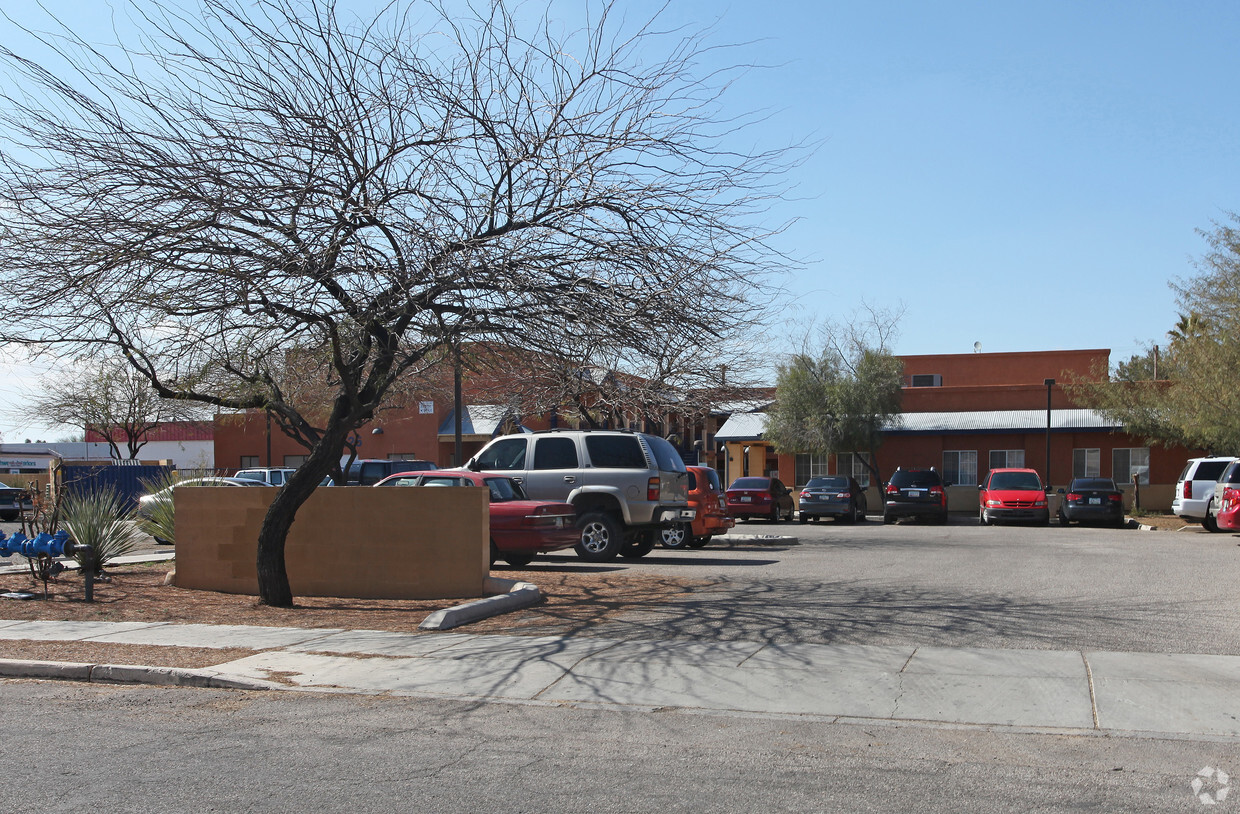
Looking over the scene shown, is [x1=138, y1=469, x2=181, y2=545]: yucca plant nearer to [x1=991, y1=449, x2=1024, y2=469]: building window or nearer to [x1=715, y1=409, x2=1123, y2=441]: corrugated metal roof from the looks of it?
[x1=715, y1=409, x2=1123, y2=441]: corrugated metal roof

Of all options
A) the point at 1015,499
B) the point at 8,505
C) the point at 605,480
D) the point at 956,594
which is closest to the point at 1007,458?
the point at 1015,499

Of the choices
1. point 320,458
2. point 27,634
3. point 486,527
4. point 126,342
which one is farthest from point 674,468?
point 27,634

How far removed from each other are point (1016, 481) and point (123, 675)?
2848cm

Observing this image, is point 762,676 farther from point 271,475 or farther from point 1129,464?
point 1129,464

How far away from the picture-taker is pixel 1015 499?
31562 mm

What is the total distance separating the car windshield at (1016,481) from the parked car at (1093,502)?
98 cm

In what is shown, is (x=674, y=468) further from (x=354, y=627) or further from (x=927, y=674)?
(x=927, y=674)

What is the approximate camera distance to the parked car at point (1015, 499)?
3153cm

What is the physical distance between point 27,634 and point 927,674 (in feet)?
29.1

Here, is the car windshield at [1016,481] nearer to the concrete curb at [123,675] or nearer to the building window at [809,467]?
the building window at [809,467]

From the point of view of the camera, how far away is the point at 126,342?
489 inches

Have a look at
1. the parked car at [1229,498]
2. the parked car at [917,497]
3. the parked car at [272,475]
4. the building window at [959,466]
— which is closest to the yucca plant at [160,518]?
the parked car at [272,475]

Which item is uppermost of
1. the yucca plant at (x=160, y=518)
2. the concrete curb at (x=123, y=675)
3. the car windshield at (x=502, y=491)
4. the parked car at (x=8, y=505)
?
the car windshield at (x=502, y=491)

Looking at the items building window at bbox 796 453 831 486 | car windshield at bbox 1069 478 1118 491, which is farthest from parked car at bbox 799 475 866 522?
building window at bbox 796 453 831 486
